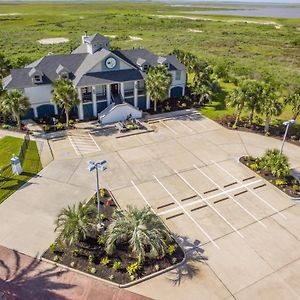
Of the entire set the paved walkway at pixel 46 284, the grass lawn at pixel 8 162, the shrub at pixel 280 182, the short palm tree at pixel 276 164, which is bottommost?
the grass lawn at pixel 8 162

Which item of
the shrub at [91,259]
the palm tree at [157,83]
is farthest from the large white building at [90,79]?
the shrub at [91,259]

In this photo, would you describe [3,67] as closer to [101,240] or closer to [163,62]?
[163,62]

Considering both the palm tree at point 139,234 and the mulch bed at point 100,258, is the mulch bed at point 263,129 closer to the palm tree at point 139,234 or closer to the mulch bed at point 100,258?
the mulch bed at point 100,258

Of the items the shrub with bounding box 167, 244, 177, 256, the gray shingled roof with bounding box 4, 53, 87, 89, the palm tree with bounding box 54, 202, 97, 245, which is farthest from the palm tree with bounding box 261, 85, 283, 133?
the gray shingled roof with bounding box 4, 53, 87, 89

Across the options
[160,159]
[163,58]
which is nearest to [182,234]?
[160,159]

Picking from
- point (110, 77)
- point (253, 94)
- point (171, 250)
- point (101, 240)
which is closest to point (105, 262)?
point (101, 240)

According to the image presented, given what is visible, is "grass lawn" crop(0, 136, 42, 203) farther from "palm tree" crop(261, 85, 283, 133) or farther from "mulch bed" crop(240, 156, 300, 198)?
"palm tree" crop(261, 85, 283, 133)
